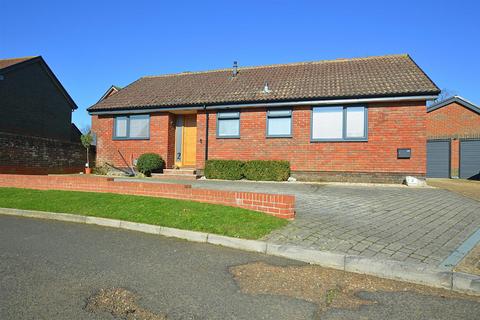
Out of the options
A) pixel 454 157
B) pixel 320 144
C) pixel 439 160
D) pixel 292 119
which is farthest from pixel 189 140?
pixel 454 157

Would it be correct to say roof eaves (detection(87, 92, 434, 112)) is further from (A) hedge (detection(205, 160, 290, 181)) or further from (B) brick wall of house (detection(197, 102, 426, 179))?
(A) hedge (detection(205, 160, 290, 181))

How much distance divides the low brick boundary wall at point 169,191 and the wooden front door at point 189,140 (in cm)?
781

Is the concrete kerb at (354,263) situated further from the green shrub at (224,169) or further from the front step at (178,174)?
the front step at (178,174)

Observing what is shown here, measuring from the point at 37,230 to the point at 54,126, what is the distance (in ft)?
71.4

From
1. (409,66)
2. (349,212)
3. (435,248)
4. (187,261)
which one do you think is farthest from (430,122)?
(187,261)

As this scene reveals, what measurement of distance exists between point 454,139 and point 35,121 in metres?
29.1

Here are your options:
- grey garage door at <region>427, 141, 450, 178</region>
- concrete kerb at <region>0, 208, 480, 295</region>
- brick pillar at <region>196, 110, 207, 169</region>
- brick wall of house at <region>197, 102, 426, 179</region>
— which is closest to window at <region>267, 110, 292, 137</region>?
brick wall of house at <region>197, 102, 426, 179</region>

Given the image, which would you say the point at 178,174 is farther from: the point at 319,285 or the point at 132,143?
the point at 319,285

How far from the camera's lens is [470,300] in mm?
3408

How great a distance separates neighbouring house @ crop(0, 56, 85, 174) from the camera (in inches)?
613

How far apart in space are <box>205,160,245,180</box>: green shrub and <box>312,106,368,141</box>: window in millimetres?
3451

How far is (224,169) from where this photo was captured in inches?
573

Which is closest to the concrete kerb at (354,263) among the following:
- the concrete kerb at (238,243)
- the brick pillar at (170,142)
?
the concrete kerb at (238,243)

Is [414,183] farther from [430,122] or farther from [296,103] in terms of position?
[430,122]
